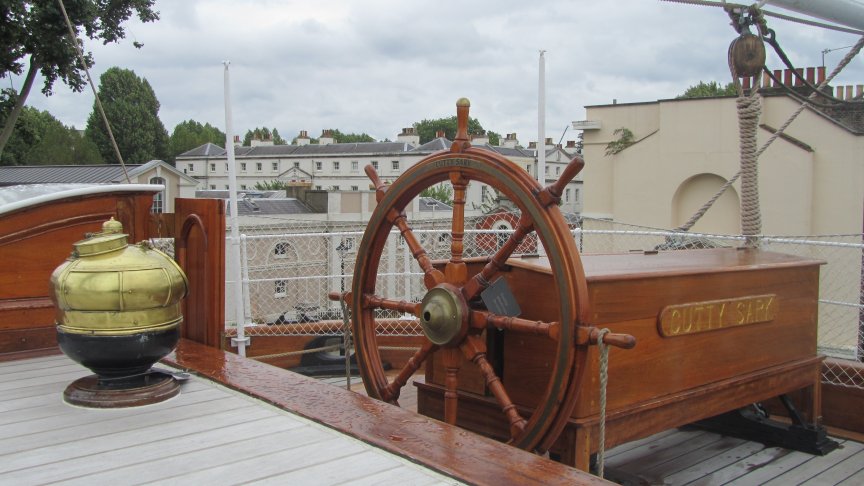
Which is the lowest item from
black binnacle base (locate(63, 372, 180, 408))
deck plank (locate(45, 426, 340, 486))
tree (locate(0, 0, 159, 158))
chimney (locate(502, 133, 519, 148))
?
deck plank (locate(45, 426, 340, 486))

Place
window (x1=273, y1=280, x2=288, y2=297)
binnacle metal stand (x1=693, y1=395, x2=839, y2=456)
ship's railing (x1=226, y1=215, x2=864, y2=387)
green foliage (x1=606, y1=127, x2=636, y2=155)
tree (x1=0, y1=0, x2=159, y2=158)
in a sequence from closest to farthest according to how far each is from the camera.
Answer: binnacle metal stand (x1=693, y1=395, x2=839, y2=456) → ship's railing (x1=226, y1=215, x2=864, y2=387) → window (x1=273, y1=280, x2=288, y2=297) → tree (x1=0, y1=0, x2=159, y2=158) → green foliage (x1=606, y1=127, x2=636, y2=155)

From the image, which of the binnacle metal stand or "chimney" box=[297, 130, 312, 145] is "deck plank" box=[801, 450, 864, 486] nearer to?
the binnacle metal stand

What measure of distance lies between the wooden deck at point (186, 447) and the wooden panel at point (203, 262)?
0.59m

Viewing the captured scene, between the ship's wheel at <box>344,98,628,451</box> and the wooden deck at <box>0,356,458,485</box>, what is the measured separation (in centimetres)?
63

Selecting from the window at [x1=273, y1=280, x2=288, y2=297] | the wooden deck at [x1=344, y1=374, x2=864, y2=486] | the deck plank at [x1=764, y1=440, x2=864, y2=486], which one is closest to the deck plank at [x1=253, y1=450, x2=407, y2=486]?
the wooden deck at [x1=344, y1=374, x2=864, y2=486]

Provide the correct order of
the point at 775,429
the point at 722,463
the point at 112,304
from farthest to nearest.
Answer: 1. the point at 775,429
2. the point at 722,463
3. the point at 112,304

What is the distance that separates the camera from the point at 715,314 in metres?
2.99

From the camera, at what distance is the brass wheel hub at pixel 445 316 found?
8.63 feet

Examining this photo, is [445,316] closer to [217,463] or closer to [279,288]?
[217,463]

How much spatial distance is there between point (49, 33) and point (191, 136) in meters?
64.0

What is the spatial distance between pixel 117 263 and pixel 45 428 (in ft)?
1.68

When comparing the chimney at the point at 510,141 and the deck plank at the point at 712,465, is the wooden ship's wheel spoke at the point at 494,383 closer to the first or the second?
the deck plank at the point at 712,465

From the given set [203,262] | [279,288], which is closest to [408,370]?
[203,262]

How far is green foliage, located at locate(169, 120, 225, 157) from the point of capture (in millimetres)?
73688
